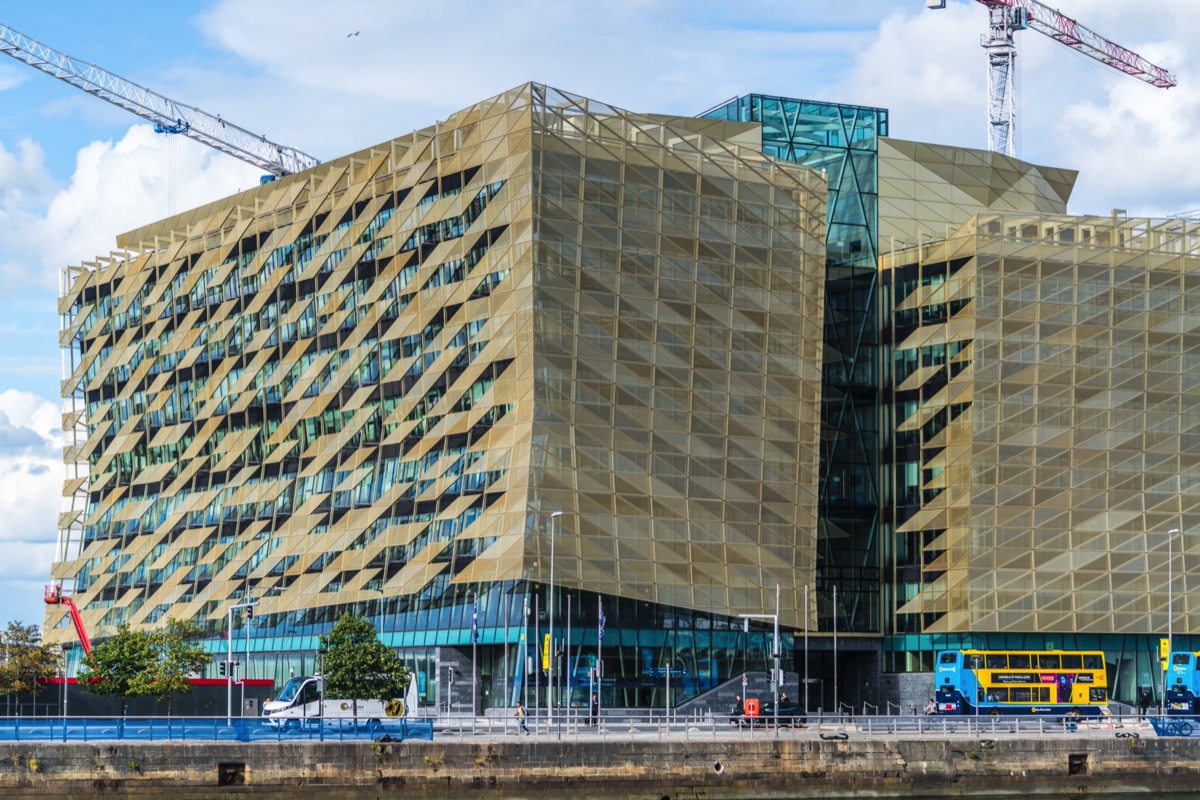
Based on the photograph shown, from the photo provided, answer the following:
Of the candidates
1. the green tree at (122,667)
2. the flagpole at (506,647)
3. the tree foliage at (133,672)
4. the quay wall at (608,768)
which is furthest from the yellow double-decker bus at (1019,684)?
the green tree at (122,667)

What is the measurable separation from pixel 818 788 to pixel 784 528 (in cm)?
3866

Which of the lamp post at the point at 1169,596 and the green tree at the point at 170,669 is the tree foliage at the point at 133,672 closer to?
the green tree at the point at 170,669

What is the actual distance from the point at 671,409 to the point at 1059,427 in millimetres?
28713

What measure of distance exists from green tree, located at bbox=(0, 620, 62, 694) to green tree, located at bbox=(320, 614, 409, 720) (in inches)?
970

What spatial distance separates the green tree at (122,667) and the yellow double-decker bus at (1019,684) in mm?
48573

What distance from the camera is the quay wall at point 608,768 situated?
7988 cm

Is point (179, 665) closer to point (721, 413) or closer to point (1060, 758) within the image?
point (721, 413)

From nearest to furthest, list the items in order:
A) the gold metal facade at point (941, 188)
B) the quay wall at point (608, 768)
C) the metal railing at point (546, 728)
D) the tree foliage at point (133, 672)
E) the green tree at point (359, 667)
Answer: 1. the quay wall at point (608, 768)
2. the metal railing at point (546, 728)
3. the green tree at point (359, 667)
4. the tree foliage at point (133, 672)
5. the gold metal facade at point (941, 188)

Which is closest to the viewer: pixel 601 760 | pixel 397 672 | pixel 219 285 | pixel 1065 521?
pixel 601 760

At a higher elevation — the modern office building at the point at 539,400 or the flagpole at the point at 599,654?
the modern office building at the point at 539,400

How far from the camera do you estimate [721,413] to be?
400ft

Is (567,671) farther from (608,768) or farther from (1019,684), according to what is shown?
(608,768)

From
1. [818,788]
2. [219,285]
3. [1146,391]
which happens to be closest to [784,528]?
[1146,391]

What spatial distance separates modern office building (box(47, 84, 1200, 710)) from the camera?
11738cm
